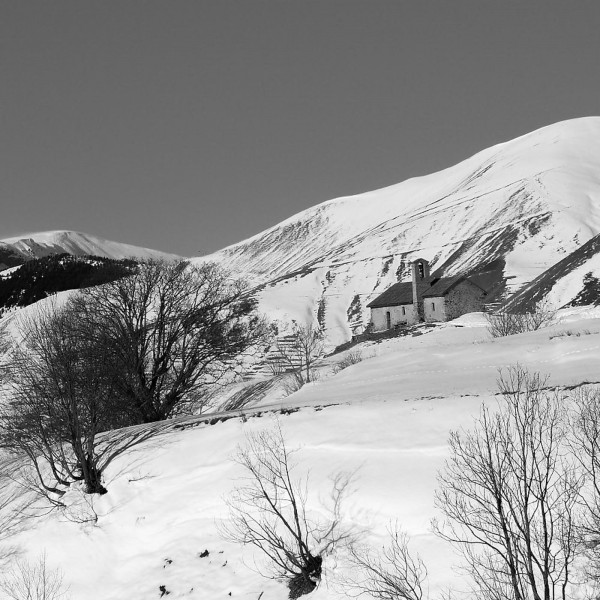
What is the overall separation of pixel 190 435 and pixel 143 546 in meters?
4.32

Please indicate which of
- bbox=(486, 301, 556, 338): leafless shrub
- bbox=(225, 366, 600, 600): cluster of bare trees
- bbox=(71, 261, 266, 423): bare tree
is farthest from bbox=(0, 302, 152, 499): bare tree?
bbox=(486, 301, 556, 338): leafless shrub

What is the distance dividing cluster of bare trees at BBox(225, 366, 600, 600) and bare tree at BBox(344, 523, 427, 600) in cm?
2

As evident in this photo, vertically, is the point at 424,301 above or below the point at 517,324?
above

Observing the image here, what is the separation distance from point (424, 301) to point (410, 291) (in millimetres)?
2929

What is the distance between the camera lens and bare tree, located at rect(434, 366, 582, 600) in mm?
8781

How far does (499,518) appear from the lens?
1024 centimetres

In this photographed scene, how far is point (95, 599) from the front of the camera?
1391 centimetres

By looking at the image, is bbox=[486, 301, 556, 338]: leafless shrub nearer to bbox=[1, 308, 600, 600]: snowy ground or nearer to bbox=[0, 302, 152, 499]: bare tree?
bbox=[1, 308, 600, 600]: snowy ground

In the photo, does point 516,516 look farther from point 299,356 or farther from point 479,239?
point 479,239

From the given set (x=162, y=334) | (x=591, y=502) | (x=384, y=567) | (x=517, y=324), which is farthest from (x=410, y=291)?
(x=591, y=502)

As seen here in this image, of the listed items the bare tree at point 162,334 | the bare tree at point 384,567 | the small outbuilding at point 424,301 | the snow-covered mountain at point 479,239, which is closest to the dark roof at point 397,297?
the small outbuilding at point 424,301

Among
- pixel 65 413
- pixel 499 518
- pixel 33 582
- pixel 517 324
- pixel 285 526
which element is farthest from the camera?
pixel 517 324

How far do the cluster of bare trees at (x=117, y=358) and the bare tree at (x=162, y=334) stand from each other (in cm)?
5

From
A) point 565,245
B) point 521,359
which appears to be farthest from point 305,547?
point 565,245
